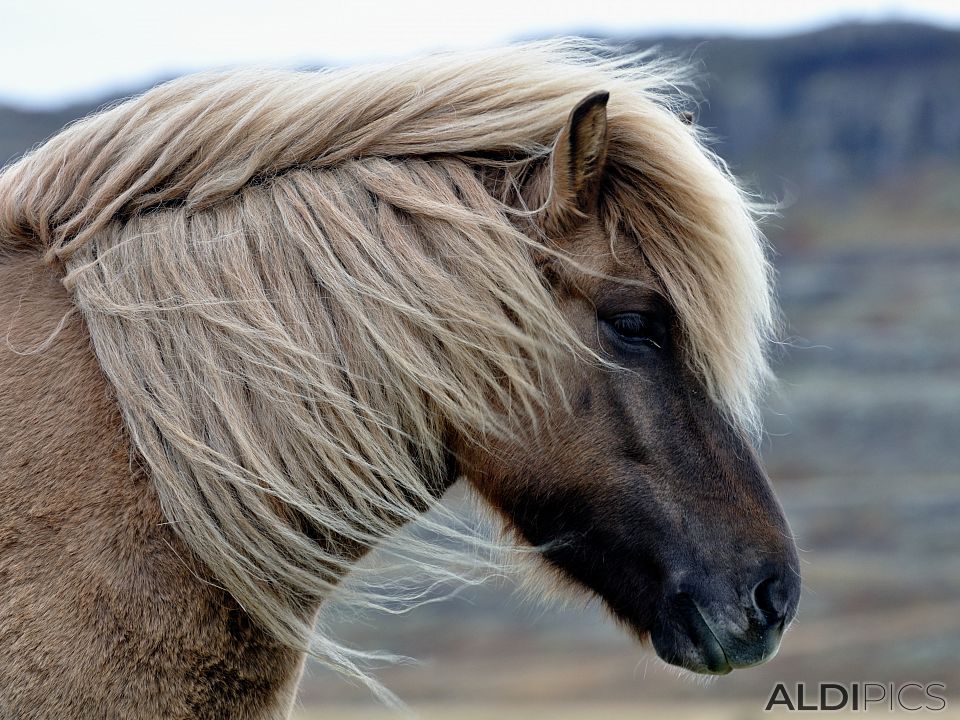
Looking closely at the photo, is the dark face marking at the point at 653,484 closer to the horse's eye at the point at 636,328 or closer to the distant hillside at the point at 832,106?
the horse's eye at the point at 636,328

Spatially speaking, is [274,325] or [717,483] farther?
[717,483]

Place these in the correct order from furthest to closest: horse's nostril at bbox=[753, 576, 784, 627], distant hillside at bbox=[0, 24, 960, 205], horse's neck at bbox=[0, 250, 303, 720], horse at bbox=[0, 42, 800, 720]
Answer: distant hillside at bbox=[0, 24, 960, 205] < horse's nostril at bbox=[753, 576, 784, 627] < horse at bbox=[0, 42, 800, 720] < horse's neck at bbox=[0, 250, 303, 720]

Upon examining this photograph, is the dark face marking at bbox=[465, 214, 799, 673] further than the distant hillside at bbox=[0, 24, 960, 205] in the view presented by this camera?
No

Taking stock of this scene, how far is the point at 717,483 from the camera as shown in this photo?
2.55m

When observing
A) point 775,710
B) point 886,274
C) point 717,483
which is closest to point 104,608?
point 717,483

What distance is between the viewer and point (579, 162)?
2514 millimetres

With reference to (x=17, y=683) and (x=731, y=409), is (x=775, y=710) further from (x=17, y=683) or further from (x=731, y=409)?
(x=17, y=683)

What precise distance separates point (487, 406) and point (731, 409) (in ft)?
2.16

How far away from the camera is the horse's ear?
7.97 feet

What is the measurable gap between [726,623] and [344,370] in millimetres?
1128

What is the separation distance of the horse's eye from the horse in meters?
0.01

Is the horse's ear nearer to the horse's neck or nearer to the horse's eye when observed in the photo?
the horse's eye

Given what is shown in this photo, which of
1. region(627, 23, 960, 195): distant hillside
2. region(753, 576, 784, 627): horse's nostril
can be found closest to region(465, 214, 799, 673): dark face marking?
region(753, 576, 784, 627): horse's nostril

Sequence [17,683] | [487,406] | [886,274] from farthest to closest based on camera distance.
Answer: [886,274], [487,406], [17,683]
